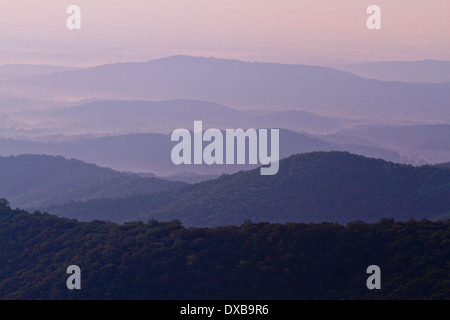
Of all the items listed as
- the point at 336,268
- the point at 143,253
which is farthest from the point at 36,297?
the point at 336,268

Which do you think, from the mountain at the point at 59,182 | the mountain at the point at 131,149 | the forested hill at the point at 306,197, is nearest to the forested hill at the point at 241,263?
the forested hill at the point at 306,197

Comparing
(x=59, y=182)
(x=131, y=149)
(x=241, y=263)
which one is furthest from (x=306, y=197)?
(x=131, y=149)

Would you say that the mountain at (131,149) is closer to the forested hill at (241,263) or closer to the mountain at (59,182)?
the mountain at (59,182)

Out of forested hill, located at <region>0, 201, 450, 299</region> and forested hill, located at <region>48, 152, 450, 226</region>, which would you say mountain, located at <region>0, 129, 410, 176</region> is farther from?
forested hill, located at <region>0, 201, 450, 299</region>

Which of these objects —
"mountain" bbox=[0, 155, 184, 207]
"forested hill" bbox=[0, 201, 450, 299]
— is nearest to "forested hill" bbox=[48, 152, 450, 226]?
"mountain" bbox=[0, 155, 184, 207]

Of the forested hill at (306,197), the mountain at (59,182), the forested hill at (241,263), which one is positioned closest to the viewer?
the forested hill at (241,263)
